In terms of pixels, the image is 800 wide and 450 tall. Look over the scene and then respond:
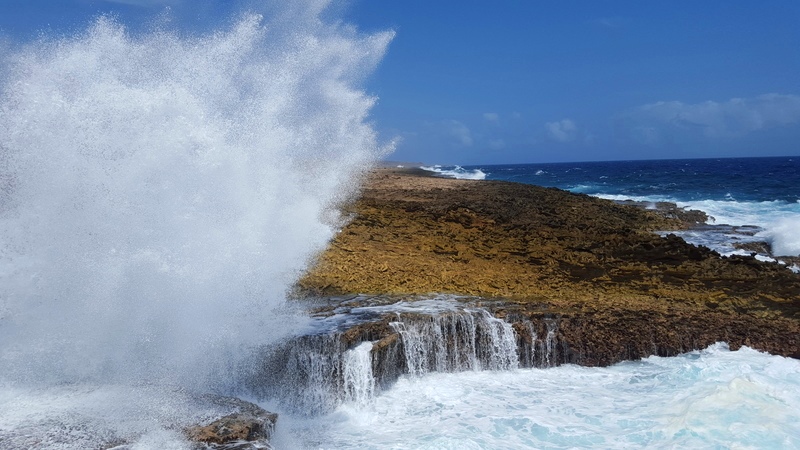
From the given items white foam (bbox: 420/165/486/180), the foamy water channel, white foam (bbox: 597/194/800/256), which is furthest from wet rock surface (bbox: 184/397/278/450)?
white foam (bbox: 420/165/486/180)

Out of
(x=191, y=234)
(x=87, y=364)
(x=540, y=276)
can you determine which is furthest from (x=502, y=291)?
(x=87, y=364)

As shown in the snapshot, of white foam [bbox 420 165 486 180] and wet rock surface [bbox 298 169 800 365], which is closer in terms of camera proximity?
wet rock surface [bbox 298 169 800 365]

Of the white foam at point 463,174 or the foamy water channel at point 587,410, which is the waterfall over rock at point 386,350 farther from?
the white foam at point 463,174

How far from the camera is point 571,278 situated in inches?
433

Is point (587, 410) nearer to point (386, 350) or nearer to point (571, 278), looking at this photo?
point (386, 350)

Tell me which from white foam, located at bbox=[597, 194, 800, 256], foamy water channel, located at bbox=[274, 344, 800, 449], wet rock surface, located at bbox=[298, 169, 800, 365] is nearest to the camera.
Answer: foamy water channel, located at bbox=[274, 344, 800, 449]

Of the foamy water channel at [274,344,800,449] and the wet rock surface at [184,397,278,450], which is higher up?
the wet rock surface at [184,397,278,450]

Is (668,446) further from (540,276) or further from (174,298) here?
(174,298)

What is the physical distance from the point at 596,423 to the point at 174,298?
5288 mm

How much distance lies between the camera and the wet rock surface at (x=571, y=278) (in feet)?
29.1

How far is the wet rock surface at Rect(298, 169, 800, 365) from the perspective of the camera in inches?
349

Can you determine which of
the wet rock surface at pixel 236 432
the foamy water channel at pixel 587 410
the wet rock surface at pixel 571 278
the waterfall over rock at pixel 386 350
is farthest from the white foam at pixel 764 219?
the wet rock surface at pixel 236 432

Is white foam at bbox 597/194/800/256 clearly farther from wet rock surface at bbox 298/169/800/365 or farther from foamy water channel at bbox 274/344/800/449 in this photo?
foamy water channel at bbox 274/344/800/449

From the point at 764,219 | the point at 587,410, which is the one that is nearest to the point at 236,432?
the point at 587,410
